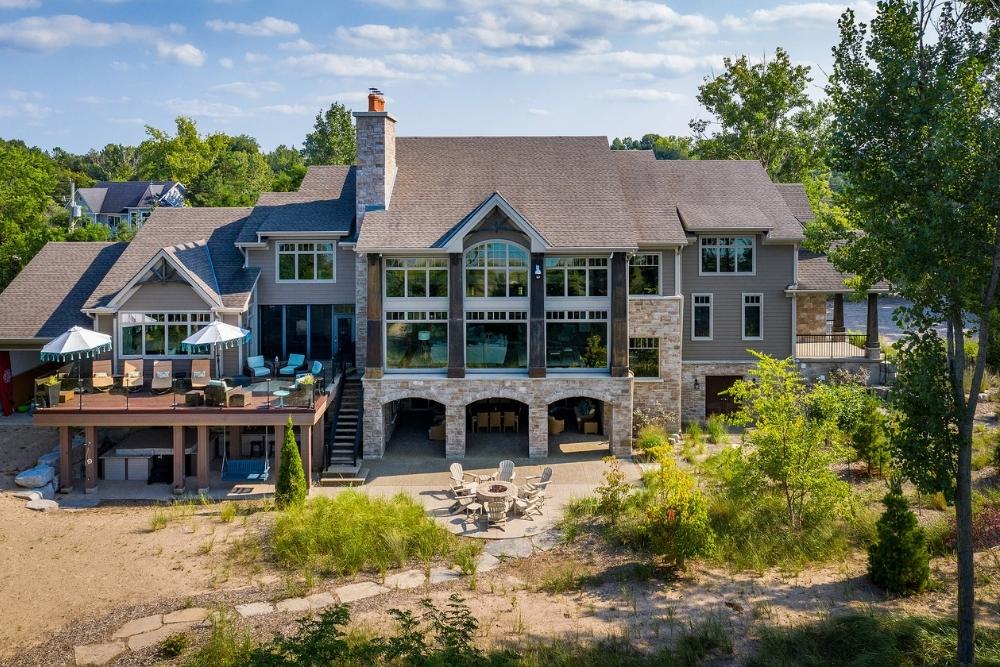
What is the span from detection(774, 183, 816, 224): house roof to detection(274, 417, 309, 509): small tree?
2036 cm

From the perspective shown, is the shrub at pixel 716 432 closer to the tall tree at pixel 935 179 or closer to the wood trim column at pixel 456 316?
the wood trim column at pixel 456 316

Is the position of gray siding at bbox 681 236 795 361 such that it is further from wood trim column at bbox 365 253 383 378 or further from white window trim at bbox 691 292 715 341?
wood trim column at bbox 365 253 383 378

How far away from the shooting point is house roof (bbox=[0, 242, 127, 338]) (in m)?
24.6

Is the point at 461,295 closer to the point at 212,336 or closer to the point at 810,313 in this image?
the point at 212,336

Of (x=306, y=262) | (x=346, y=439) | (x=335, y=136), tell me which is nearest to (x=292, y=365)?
(x=346, y=439)

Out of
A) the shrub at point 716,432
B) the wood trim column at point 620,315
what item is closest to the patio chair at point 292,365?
the wood trim column at point 620,315

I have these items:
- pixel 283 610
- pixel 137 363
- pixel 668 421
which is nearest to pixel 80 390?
pixel 137 363

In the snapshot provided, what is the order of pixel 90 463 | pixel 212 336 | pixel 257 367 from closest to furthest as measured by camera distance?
pixel 90 463, pixel 212 336, pixel 257 367

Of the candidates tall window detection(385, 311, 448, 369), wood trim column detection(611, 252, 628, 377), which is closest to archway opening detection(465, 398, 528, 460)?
tall window detection(385, 311, 448, 369)

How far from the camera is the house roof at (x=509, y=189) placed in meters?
23.3

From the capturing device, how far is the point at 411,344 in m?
23.6

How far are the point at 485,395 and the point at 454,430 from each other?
1361 mm

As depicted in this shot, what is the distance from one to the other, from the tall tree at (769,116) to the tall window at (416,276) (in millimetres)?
26267

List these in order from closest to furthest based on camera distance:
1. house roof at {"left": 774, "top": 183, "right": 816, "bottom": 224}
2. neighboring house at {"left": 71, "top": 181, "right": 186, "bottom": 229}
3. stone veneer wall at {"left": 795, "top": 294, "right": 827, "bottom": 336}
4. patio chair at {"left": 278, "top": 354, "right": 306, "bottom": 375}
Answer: patio chair at {"left": 278, "top": 354, "right": 306, "bottom": 375}, stone veneer wall at {"left": 795, "top": 294, "right": 827, "bottom": 336}, house roof at {"left": 774, "top": 183, "right": 816, "bottom": 224}, neighboring house at {"left": 71, "top": 181, "right": 186, "bottom": 229}
